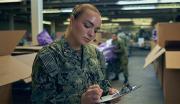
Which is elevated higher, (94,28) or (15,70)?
(94,28)

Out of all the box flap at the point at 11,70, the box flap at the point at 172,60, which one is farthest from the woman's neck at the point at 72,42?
the box flap at the point at 172,60

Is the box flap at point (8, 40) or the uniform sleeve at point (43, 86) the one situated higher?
the box flap at point (8, 40)

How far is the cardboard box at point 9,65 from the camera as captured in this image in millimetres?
2457

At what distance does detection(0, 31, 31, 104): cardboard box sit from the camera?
2.46 m

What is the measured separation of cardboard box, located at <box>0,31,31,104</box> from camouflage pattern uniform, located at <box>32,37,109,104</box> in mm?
1240

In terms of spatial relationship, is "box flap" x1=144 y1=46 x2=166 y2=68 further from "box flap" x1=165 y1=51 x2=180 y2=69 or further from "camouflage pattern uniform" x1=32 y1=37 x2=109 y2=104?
"camouflage pattern uniform" x1=32 y1=37 x2=109 y2=104

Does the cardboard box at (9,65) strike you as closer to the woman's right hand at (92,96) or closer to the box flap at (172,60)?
the box flap at (172,60)

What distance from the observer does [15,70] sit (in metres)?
2.58

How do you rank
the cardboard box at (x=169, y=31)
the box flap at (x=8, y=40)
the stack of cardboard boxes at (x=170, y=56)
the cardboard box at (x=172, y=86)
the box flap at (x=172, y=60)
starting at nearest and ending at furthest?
1. the box flap at (x=172, y=60)
2. the box flap at (x=8, y=40)
3. the stack of cardboard boxes at (x=170, y=56)
4. the cardboard box at (x=172, y=86)
5. the cardboard box at (x=169, y=31)

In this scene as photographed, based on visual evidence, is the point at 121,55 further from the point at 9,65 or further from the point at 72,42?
the point at 72,42

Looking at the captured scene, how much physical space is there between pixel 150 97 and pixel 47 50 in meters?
4.04

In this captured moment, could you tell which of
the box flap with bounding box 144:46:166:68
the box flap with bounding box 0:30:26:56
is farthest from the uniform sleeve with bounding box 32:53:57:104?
the box flap with bounding box 144:46:166:68

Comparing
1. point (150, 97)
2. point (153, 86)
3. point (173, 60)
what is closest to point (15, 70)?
point (173, 60)

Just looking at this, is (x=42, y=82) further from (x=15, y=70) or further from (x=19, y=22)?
(x=19, y=22)
